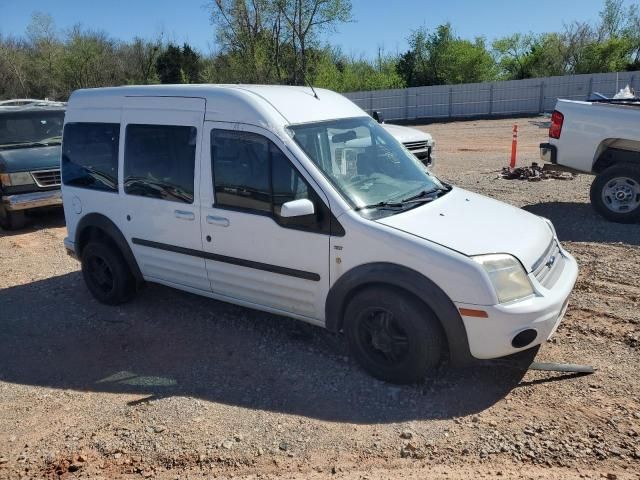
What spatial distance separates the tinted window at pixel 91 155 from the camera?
17.0 feet

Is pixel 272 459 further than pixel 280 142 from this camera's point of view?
No

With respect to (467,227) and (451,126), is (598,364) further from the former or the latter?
(451,126)

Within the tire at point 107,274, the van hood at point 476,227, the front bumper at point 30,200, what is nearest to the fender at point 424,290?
the van hood at point 476,227

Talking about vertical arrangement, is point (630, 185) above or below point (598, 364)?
above

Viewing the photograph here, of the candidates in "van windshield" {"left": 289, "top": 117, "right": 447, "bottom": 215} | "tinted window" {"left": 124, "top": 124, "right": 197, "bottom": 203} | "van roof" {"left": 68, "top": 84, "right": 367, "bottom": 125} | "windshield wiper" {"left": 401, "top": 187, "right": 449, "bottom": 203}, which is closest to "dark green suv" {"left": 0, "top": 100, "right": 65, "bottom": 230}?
"van roof" {"left": 68, "top": 84, "right": 367, "bottom": 125}

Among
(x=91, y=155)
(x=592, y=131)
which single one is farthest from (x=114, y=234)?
(x=592, y=131)

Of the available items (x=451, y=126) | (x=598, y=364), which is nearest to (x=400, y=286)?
(x=598, y=364)

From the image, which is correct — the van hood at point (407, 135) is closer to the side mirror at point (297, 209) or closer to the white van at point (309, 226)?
the white van at point (309, 226)

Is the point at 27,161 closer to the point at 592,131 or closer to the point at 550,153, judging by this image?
the point at 550,153

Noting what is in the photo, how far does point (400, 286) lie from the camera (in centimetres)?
355

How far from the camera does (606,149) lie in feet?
25.7

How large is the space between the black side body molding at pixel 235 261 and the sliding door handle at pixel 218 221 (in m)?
0.27

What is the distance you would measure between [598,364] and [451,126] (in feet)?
80.1

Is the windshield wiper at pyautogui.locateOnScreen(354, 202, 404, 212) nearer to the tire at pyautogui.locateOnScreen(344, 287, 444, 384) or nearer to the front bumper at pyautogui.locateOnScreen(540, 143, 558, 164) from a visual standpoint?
the tire at pyautogui.locateOnScreen(344, 287, 444, 384)
